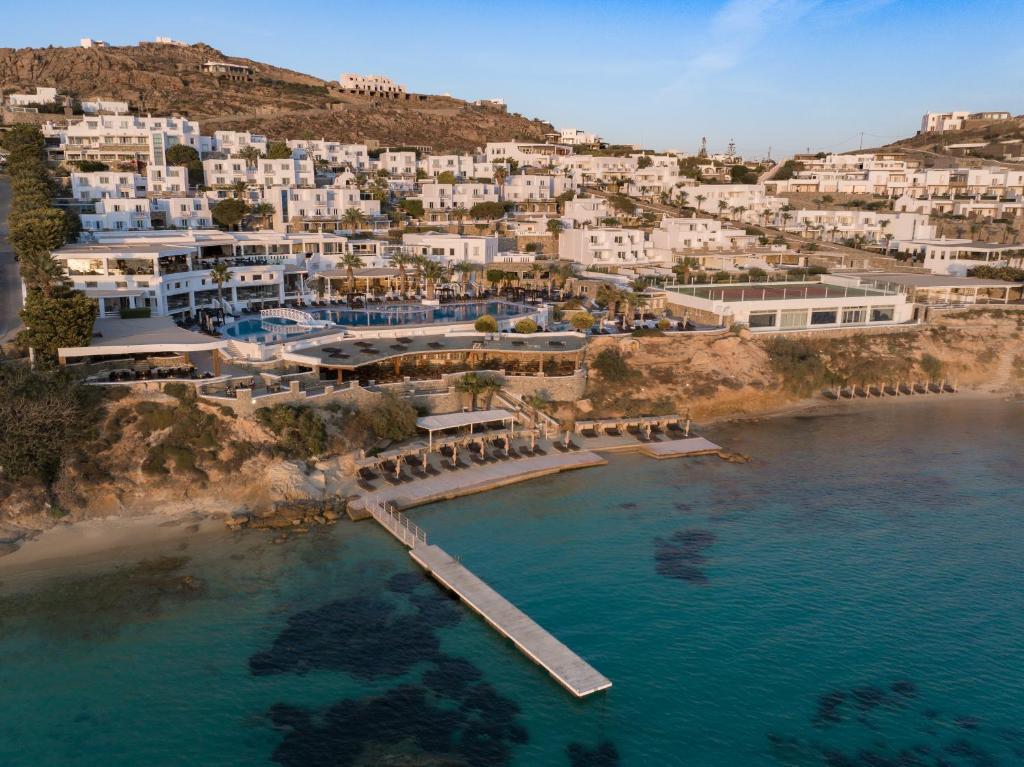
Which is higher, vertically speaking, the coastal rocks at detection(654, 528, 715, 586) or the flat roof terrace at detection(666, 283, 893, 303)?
the flat roof terrace at detection(666, 283, 893, 303)

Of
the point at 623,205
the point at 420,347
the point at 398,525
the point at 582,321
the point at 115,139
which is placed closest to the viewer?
the point at 398,525

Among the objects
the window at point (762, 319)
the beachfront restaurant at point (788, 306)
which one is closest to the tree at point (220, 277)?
the beachfront restaurant at point (788, 306)

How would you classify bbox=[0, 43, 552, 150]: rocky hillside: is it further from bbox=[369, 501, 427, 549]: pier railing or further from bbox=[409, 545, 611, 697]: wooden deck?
bbox=[409, 545, 611, 697]: wooden deck

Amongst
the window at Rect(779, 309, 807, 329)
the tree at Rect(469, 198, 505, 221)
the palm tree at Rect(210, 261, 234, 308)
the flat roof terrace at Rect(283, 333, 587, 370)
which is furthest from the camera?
the tree at Rect(469, 198, 505, 221)

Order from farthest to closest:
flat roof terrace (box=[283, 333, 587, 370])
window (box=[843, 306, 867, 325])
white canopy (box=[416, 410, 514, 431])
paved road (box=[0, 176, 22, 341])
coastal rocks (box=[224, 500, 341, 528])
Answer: window (box=[843, 306, 867, 325]), paved road (box=[0, 176, 22, 341]), flat roof terrace (box=[283, 333, 587, 370]), white canopy (box=[416, 410, 514, 431]), coastal rocks (box=[224, 500, 341, 528])

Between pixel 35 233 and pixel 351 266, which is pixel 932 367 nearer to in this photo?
pixel 351 266

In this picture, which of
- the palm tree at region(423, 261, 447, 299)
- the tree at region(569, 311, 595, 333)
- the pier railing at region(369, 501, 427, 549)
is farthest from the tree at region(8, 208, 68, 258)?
the tree at region(569, 311, 595, 333)

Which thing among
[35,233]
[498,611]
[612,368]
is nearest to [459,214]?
[612,368]

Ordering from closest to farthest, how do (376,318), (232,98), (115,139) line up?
1. (376,318)
2. (115,139)
3. (232,98)
